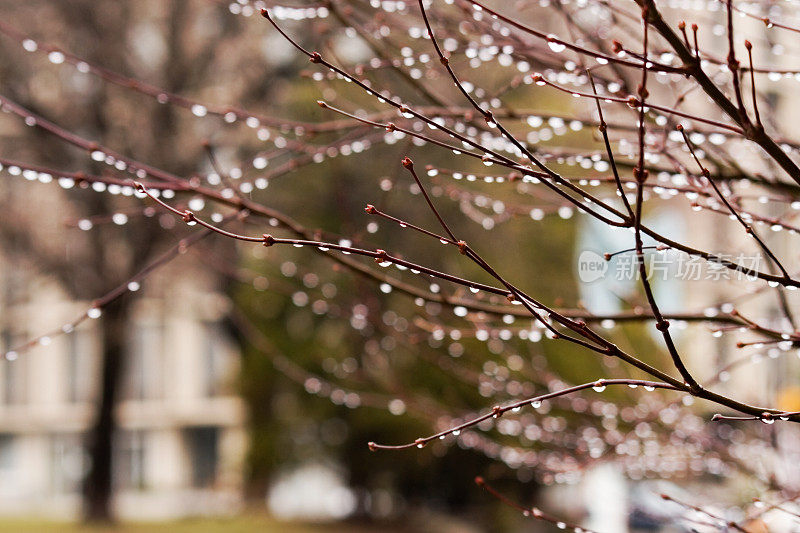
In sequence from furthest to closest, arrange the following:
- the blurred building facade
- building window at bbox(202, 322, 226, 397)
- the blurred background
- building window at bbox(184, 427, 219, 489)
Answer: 1. building window at bbox(184, 427, 219, 489)
2. building window at bbox(202, 322, 226, 397)
3. the blurred building facade
4. the blurred background

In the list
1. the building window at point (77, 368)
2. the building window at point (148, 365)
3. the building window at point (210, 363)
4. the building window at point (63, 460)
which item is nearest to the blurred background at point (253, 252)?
the building window at point (148, 365)

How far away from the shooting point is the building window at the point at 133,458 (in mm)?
26109

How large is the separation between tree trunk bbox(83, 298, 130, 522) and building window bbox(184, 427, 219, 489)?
12383 millimetres

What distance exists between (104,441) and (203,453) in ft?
43.8

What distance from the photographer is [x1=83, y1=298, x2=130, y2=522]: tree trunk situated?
13.9m

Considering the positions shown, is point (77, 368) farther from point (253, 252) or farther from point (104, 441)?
point (253, 252)

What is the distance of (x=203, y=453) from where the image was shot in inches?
1072

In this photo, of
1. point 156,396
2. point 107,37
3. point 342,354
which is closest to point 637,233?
Answer: point 342,354

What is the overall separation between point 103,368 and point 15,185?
3.10 metres

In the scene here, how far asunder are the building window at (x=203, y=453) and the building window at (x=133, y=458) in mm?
1348

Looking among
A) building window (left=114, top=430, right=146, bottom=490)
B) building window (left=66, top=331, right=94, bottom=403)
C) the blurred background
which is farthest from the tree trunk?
building window (left=66, top=331, right=94, bottom=403)

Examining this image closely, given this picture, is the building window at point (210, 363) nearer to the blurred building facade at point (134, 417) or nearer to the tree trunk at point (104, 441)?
the blurred building facade at point (134, 417)

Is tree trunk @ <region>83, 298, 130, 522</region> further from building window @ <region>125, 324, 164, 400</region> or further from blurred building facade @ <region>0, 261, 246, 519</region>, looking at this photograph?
building window @ <region>125, 324, 164, 400</region>

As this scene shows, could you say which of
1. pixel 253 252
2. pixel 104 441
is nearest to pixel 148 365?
pixel 104 441
